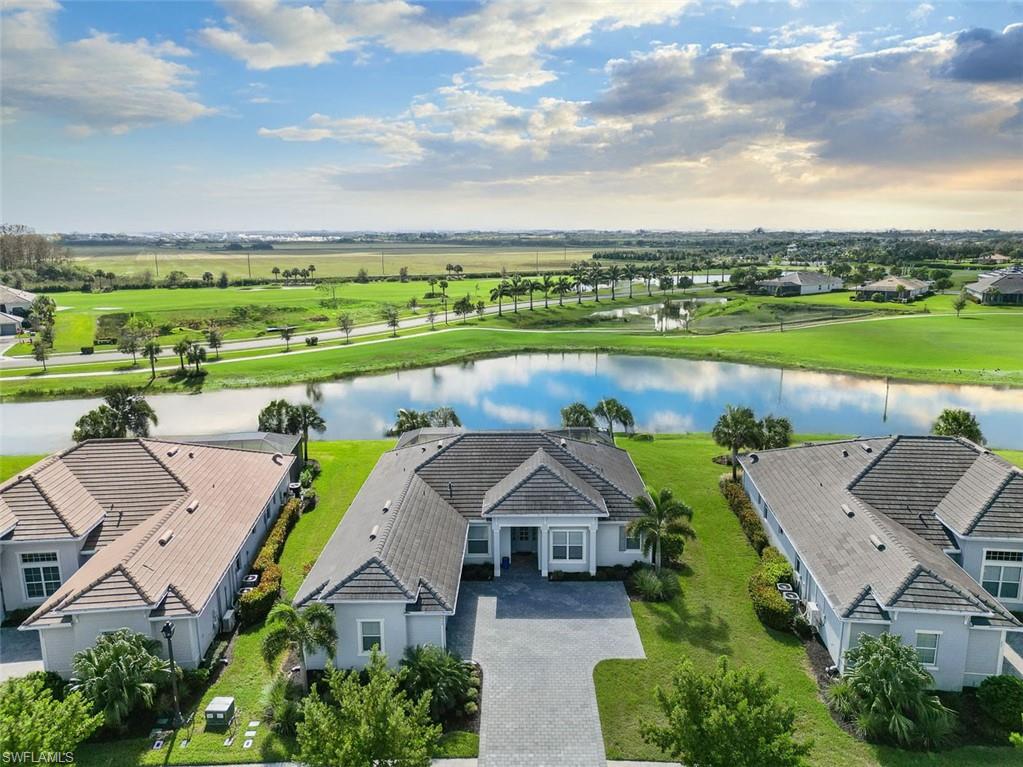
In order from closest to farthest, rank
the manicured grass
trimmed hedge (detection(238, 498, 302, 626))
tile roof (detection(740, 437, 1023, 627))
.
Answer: the manicured grass → tile roof (detection(740, 437, 1023, 627)) → trimmed hedge (detection(238, 498, 302, 626))

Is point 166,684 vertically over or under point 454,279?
under

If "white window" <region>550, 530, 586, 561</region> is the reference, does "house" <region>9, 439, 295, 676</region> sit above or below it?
above

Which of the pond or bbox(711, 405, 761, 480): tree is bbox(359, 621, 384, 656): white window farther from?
the pond

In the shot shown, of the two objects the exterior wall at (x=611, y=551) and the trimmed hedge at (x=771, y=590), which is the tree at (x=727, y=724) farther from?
the exterior wall at (x=611, y=551)

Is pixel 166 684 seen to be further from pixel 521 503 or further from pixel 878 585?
pixel 878 585

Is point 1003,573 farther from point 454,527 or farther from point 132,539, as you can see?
point 132,539

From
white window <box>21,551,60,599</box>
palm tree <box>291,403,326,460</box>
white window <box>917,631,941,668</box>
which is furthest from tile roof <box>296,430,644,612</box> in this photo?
white window <box>917,631,941,668</box>

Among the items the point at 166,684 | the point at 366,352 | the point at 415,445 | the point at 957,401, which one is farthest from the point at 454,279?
the point at 166,684
